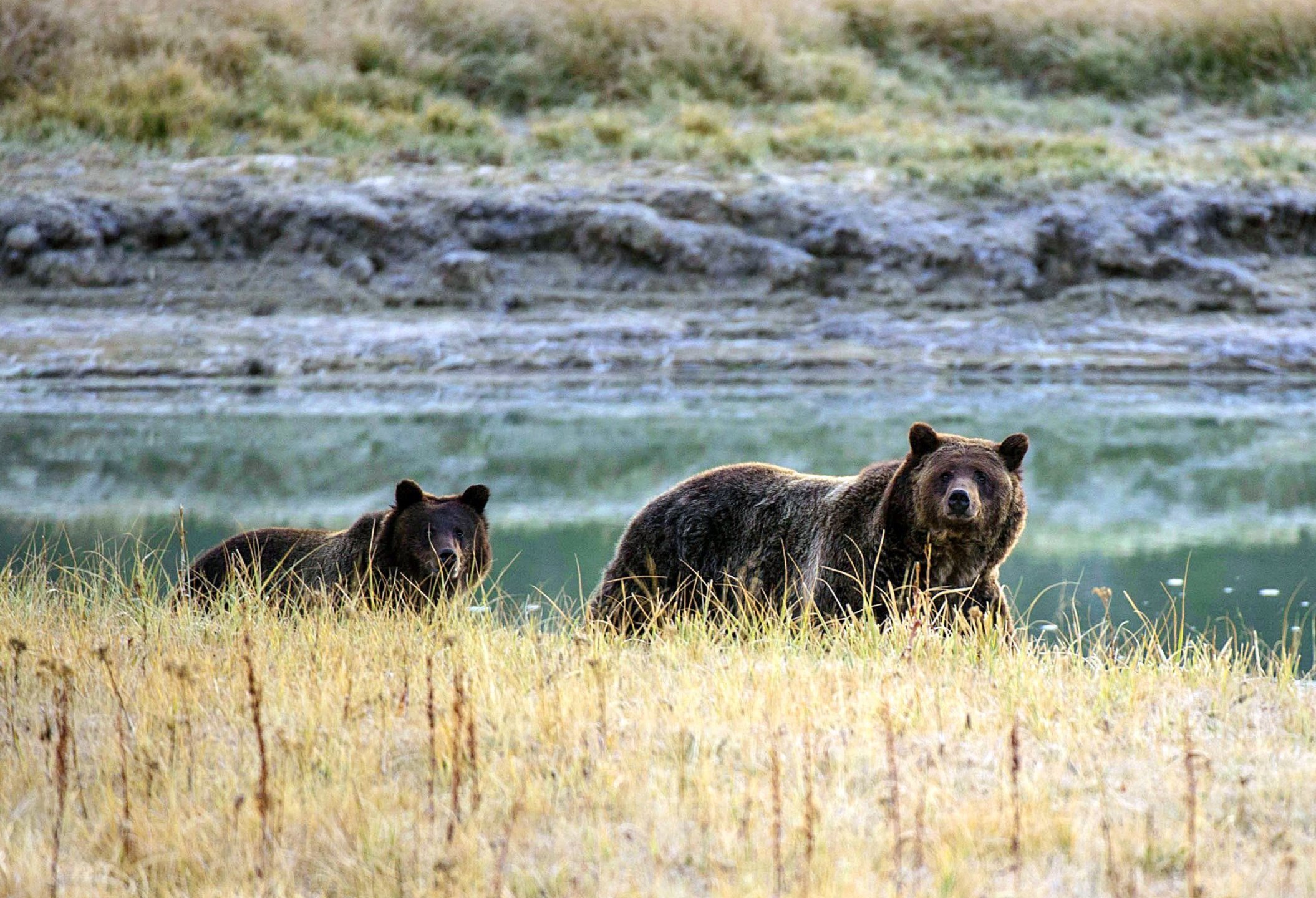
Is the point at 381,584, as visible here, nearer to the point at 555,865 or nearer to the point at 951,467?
the point at 951,467

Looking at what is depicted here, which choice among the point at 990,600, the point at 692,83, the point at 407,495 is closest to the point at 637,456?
the point at 407,495

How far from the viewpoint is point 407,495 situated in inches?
277

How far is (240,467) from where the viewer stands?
12.5 m

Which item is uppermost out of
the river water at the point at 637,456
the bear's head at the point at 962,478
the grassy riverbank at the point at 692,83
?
the grassy riverbank at the point at 692,83

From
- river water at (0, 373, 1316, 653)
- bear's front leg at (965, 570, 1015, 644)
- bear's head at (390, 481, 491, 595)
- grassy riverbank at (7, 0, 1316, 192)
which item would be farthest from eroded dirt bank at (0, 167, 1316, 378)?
bear's front leg at (965, 570, 1015, 644)

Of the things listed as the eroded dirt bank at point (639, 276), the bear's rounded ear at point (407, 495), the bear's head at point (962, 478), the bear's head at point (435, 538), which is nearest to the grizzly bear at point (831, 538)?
the bear's head at point (962, 478)

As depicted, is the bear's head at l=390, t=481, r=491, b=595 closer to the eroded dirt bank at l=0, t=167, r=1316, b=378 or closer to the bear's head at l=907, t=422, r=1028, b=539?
the bear's head at l=907, t=422, r=1028, b=539

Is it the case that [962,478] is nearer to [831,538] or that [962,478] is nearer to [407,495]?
[831,538]

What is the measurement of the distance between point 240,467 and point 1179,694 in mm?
8829

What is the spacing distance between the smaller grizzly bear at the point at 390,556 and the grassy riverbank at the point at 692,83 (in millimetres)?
11996

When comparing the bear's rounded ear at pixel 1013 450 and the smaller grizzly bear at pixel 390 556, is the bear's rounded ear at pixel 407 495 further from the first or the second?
the bear's rounded ear at pixel 1013 450

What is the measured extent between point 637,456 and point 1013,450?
6765 mm

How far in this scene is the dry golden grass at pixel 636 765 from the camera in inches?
143

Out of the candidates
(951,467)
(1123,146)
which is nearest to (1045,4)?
(1123,146)
